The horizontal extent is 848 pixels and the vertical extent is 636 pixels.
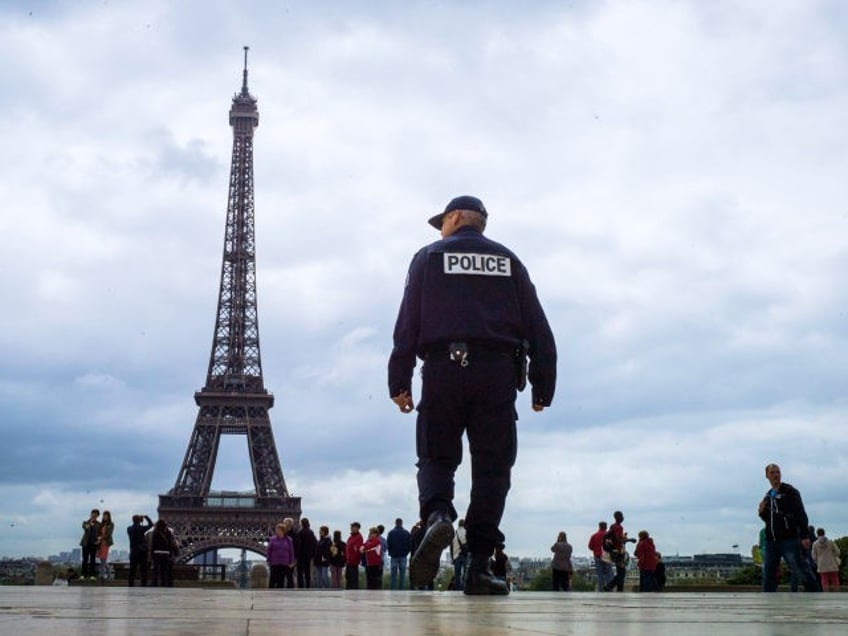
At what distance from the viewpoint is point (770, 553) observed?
11.3m

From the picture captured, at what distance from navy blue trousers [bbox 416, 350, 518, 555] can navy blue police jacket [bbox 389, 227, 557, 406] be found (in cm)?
17

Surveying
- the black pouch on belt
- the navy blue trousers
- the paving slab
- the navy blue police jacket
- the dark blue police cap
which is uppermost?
the dark blue police cap

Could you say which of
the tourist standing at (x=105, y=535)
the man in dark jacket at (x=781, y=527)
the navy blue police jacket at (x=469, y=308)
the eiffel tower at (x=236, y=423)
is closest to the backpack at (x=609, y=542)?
the man in dark jacket at (x=781, y=527)

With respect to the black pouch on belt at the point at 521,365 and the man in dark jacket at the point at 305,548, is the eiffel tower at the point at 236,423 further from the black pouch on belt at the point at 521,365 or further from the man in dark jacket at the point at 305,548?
the black pouch on belt at the point at 521,365

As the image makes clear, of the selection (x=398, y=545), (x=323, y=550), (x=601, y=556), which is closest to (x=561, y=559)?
(x=601, y=556)

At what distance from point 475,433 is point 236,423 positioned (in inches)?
2615

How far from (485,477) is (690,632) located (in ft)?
11.8

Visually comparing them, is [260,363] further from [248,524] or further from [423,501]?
[423,501]

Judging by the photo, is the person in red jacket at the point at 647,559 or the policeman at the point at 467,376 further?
the person in red jacket at the point at 647,559

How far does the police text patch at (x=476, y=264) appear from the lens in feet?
22.4

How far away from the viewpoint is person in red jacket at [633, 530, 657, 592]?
1888cm

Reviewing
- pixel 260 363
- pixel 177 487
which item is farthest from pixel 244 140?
pixel 177 487

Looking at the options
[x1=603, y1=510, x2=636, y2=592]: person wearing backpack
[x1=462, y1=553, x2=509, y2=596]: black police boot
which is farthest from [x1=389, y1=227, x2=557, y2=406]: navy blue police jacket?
[x1=603, y1=510, x2=636, y2=592]: person wearing backpack

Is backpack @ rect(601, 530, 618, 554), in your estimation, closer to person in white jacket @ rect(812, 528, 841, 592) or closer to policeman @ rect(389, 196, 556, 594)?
person in white jacket @ rect(812, 528, 841, 592)
